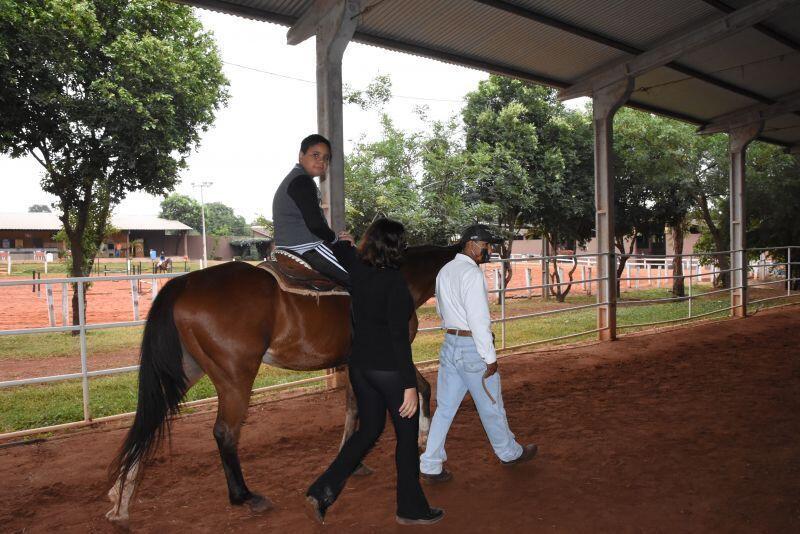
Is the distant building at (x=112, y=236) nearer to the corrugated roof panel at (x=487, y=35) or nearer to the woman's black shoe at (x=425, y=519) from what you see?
the corrugated roof panel at (x=487, y=35)

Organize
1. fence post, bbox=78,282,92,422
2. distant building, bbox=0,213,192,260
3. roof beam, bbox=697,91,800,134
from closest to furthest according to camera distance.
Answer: fence post, bbox=78,282,92,422 → roof beam, bbox=697,91,800,134 → distant building, bbox=0,213,192,260

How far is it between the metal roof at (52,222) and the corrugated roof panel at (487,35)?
32.5m

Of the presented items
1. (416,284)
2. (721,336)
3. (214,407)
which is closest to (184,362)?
(416,284)

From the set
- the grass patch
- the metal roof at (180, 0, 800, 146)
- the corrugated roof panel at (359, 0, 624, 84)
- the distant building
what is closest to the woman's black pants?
the grass patch

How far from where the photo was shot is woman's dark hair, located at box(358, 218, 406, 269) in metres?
2.66

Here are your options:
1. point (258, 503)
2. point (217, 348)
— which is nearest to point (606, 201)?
point (217, 348)

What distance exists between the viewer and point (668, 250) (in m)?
28.6

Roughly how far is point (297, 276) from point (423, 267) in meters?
1.16

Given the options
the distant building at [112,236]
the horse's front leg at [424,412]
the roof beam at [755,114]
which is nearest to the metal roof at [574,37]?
the roof beam at [755,114]

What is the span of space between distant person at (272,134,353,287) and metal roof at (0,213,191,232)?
35012mm

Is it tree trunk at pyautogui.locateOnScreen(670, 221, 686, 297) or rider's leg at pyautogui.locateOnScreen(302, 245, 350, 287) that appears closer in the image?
rider's leg at pyautogui.locateOnScreen(302, 245, 350, 287)

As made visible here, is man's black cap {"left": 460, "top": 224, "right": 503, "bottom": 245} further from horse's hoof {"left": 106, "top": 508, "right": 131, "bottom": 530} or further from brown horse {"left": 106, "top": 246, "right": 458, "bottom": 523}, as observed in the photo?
horse's hoof {"left": 106, "top": 508, "right": 131, "bottom": 530}

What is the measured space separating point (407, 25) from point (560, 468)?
17.1 ft

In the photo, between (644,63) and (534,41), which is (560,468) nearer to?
(534,41)
